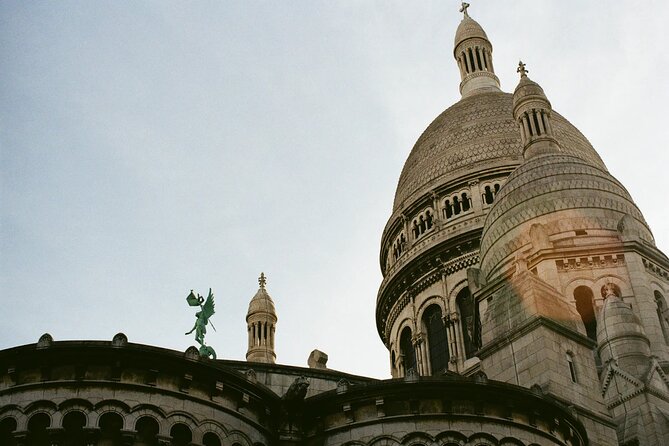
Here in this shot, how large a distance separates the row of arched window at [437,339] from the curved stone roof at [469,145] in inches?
240

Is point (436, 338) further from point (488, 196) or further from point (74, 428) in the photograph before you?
point (74, 428)

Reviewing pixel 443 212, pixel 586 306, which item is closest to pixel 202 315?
pixel 586 306

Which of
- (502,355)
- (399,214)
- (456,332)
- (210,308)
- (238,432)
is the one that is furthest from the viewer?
(399,214)

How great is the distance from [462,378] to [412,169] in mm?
31114

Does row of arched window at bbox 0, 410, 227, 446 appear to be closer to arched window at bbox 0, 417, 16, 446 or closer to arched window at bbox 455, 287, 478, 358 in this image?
arched window at bbox 0, 417, 16, 446

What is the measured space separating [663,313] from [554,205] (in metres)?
5.06

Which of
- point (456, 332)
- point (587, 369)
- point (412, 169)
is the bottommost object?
point (587, 369)

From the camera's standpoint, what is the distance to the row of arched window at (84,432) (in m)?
17.6

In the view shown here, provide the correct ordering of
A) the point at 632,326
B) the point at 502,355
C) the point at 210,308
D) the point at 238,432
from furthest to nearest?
the point at 210,308, the point at 632,326, the point at 502,355, the point at 238,432

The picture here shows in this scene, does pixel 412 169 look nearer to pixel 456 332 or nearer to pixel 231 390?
pixel 456 332

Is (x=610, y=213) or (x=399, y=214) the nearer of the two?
(x=610, y=213)

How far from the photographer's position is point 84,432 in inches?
693

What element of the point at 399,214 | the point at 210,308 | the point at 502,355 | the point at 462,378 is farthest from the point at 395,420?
the point at 399,214

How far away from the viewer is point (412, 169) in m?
50.3
